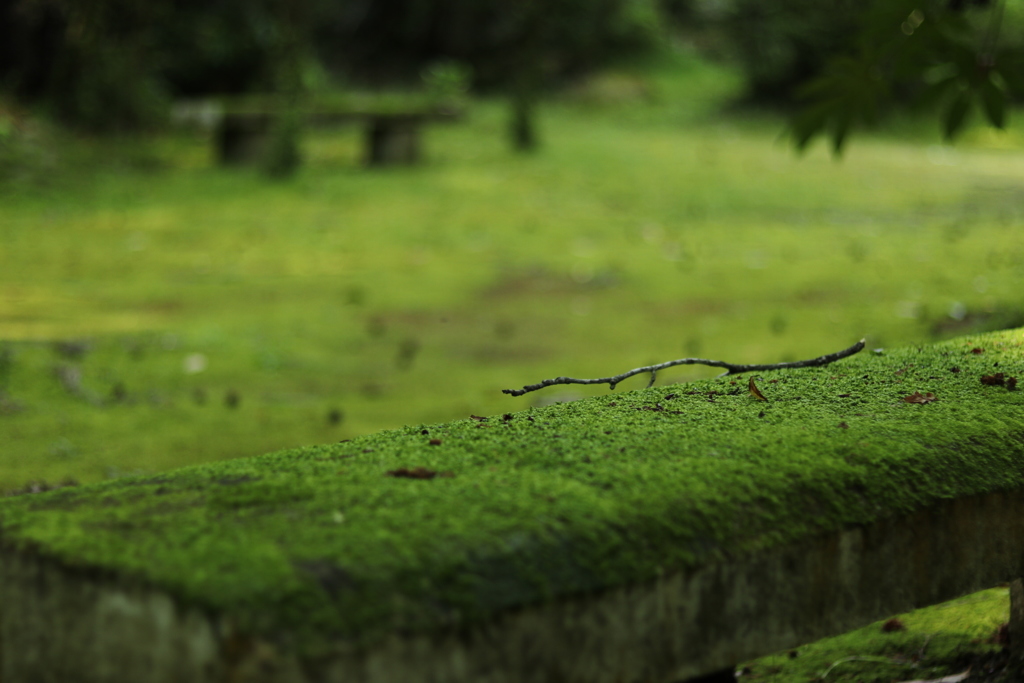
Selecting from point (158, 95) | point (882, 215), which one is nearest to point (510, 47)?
point (158, 95)

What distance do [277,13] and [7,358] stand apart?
272 inches

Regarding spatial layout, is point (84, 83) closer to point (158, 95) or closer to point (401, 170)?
point (158, 95)

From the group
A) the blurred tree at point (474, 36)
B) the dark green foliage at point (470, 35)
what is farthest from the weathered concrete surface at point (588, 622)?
the dark green foliage at point (470, 35)

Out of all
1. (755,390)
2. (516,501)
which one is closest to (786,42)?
(755,390)

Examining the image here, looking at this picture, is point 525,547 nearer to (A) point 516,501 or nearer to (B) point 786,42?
(A) point 516,501

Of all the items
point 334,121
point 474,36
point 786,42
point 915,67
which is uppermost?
point 474,36

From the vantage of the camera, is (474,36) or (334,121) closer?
(334,121)

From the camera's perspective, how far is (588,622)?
60.9 inches

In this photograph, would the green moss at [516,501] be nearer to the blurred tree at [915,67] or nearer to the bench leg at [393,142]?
the blurred tree at [915,67]

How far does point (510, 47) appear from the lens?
20.8 m

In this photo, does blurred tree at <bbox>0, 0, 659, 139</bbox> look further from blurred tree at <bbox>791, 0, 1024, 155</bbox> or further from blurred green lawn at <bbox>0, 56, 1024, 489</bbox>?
blurred tree at <bbox>791, 0, 1024, 155</bbox>

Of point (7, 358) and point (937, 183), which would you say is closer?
point (7, 358)

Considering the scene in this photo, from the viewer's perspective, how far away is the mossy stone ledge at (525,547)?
1.39 m

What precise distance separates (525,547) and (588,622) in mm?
137
